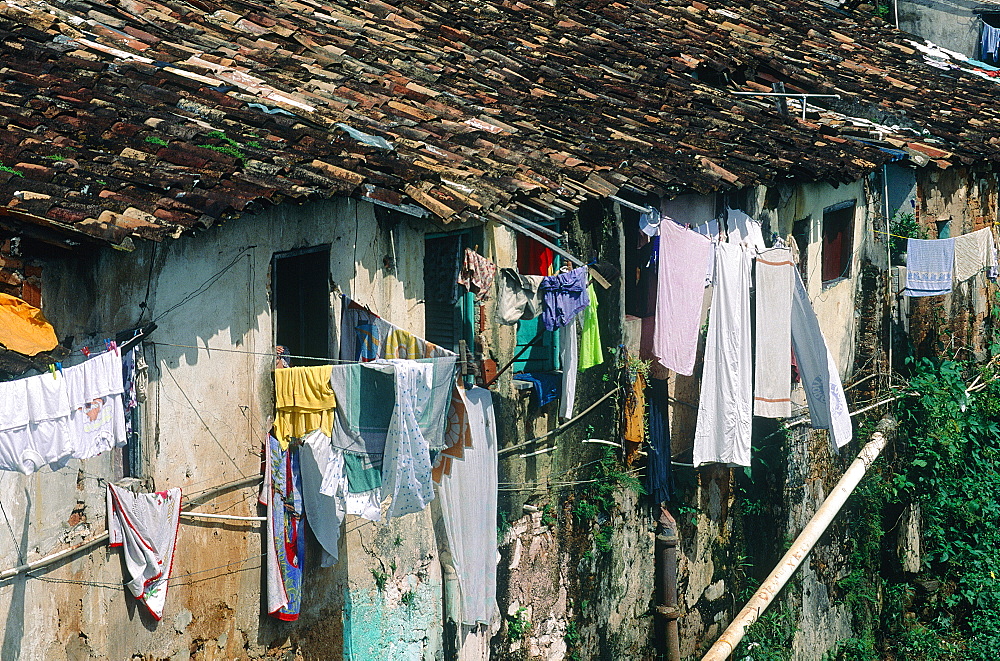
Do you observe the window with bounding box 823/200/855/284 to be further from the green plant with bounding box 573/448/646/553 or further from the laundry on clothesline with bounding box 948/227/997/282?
the green plant with bounding box 573/448/646/553

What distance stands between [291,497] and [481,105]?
3.75m

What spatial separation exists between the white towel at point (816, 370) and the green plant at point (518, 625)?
3.27 metres

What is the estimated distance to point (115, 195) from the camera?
6820 mm

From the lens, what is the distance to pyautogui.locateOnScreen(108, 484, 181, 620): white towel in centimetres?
713

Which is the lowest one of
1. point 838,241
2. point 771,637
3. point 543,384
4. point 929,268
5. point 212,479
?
point 771,637

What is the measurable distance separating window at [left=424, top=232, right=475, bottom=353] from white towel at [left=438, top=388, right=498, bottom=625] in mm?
519

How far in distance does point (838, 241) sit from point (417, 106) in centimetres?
541

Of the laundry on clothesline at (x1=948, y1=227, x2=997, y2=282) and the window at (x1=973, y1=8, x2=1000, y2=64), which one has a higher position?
the window at (x1=973, y1=8, x2=1000, y2=64)

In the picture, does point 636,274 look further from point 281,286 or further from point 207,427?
point 207,427

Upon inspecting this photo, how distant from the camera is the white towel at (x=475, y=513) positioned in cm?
901

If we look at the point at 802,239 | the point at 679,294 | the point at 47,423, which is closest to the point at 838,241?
the point at 802,239

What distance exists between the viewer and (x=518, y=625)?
33.3ft

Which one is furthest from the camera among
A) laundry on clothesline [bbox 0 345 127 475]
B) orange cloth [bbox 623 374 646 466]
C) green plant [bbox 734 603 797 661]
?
green plant [bbox 734 603 797 661]

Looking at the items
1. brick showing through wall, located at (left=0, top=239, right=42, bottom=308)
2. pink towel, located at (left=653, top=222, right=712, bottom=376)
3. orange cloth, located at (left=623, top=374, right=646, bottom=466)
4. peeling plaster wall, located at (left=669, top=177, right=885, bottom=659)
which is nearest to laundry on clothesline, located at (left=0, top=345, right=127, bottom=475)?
brick showing through wall, located at (left=0, top=239, right=42, bottom=308)
